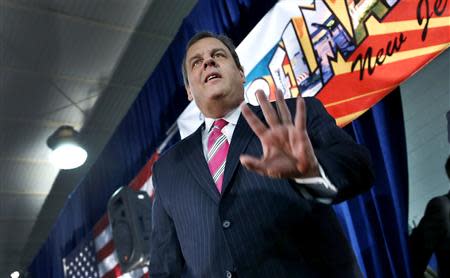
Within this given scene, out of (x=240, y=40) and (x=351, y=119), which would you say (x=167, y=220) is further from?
(x=240, y=40)

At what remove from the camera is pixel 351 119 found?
222cm

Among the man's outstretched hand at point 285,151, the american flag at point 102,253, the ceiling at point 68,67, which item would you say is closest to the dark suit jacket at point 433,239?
the man's outstretched hand at point 285,151

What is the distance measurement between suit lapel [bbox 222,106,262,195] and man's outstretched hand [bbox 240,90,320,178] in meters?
0.20

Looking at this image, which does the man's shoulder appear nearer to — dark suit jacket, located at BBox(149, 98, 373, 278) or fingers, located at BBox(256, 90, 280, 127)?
dark suit jacket, located at BBox(149, 98, 373, 278)

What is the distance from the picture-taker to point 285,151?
843 millimetres

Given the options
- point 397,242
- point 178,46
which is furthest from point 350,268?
point 178,46

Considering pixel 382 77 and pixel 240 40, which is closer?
pixel 382 77

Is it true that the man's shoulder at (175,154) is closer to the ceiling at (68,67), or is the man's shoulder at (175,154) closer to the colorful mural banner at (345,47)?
the colorful mural banner at (345,47)

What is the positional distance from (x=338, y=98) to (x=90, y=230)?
4.18 metres

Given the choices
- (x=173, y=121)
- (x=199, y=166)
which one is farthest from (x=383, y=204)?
(x=173, y=121)

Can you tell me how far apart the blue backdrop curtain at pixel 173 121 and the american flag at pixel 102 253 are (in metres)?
0.21

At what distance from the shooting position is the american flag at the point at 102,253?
4.14 metres

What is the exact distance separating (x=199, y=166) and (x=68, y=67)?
447 centimetres

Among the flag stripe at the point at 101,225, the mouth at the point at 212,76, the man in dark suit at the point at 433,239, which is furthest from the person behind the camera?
the flag stripe at the point at 101,225
